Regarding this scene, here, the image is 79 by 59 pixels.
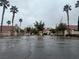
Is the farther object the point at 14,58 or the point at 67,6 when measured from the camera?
the point at 67,6

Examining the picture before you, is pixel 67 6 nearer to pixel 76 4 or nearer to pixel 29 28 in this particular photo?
pixel 76 4

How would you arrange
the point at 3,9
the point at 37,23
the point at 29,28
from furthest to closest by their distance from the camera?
1. the point at 29,28
2. the point at 37,23
3. the point at 3,9

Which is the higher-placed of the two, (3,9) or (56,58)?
(3,9)

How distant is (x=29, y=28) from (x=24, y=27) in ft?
37.1

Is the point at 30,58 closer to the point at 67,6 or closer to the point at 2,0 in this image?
the point at 2,0

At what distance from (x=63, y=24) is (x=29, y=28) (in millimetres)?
59702

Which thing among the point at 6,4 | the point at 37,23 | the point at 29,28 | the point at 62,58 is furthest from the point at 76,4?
the point at 29,28

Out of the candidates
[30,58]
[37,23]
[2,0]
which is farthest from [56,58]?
[37,23]


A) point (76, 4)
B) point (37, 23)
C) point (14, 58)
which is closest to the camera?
point (14, 58)

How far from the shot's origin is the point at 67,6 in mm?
113625

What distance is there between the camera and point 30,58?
13.6m

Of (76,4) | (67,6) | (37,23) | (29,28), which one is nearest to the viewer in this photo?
(76,4)

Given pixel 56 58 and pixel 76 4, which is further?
pixel 76 4

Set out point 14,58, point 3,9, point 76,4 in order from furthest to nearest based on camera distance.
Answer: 1. point 3,9
2. point 76,4
3. point 14,58
